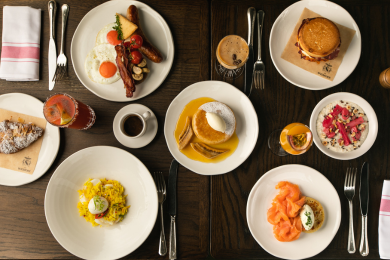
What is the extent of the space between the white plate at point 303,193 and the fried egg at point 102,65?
1.23 m

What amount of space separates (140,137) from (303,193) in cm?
117

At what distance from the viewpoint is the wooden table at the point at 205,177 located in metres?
1.59

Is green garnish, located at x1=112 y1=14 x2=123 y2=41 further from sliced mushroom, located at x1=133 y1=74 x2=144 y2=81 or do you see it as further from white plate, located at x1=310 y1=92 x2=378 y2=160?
white plate, located at x1=310 y1=92 x2=378 y2=160

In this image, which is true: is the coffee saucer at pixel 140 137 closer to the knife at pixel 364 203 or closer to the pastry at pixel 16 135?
the pastry at pixel 16 135

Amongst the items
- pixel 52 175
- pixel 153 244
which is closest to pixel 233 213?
pixel 153 244

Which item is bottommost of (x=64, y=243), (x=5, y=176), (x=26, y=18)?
(x=64, y=243)

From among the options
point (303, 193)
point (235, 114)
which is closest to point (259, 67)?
point (235, 114)

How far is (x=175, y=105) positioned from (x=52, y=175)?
36.6 inches

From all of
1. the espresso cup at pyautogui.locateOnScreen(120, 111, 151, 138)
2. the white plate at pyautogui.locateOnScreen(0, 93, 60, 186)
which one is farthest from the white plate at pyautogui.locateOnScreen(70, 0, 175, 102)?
the white plate at pyautogui.locateOnScreen(0, 93, 60, 186)

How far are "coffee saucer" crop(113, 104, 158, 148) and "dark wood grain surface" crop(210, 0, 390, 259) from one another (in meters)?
0.53

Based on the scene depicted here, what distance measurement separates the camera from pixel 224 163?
156 cm

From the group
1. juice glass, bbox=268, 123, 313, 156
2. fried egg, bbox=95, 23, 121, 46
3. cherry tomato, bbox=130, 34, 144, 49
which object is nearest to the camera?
juice glass, bbox=268, 123, 313, 156

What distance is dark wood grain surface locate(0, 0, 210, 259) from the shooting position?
159 cm

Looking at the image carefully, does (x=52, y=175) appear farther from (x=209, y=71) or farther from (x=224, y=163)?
(x=209, y=71)
